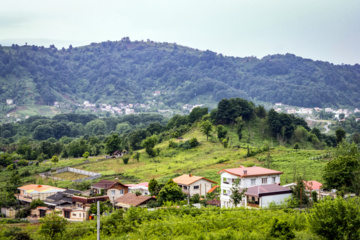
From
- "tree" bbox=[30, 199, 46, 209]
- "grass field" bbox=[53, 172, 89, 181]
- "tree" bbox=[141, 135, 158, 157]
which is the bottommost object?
"tree" bbox=[30, 199, 46, 209]

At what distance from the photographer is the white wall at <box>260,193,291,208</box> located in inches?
1192

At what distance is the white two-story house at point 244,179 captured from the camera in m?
33.3

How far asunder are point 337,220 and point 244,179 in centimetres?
1470

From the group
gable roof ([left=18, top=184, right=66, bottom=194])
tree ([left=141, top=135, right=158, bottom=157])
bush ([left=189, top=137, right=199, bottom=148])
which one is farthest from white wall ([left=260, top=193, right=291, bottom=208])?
tree ([left=141, top=135, right=158, bottom=157])

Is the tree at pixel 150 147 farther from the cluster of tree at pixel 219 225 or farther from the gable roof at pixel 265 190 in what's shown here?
the cluster of tree at pixel 219 225

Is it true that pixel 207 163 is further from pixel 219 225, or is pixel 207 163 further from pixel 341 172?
pixel 219 225

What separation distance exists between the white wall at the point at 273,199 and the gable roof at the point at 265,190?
233 mm

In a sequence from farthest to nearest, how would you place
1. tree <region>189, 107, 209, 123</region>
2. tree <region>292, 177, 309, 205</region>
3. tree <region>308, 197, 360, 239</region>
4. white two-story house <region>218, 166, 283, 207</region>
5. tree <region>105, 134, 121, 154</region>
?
tree <region>189, 107, 209, 123</region> → tree <region>105, 134, 121, 154</region> → white two-story house <region>218, 166, 283, 207</region> → tree <region>292, 177, 309, 205</region> → tree <region>308, 197, 360, 239</region>

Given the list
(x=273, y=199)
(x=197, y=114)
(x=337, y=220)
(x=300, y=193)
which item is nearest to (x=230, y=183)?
(x=273, y=199)

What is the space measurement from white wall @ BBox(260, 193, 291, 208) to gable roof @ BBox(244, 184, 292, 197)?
0.76 ft

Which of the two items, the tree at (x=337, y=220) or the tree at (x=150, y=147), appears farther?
the tree at (x=150, y=147)

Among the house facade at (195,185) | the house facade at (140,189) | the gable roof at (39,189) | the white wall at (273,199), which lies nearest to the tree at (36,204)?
the gable roof at (39,189)

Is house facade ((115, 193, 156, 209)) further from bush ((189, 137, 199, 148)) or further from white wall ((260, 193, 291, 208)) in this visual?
bush ((189, 137, 199, 148))

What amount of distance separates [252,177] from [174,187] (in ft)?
22.1
